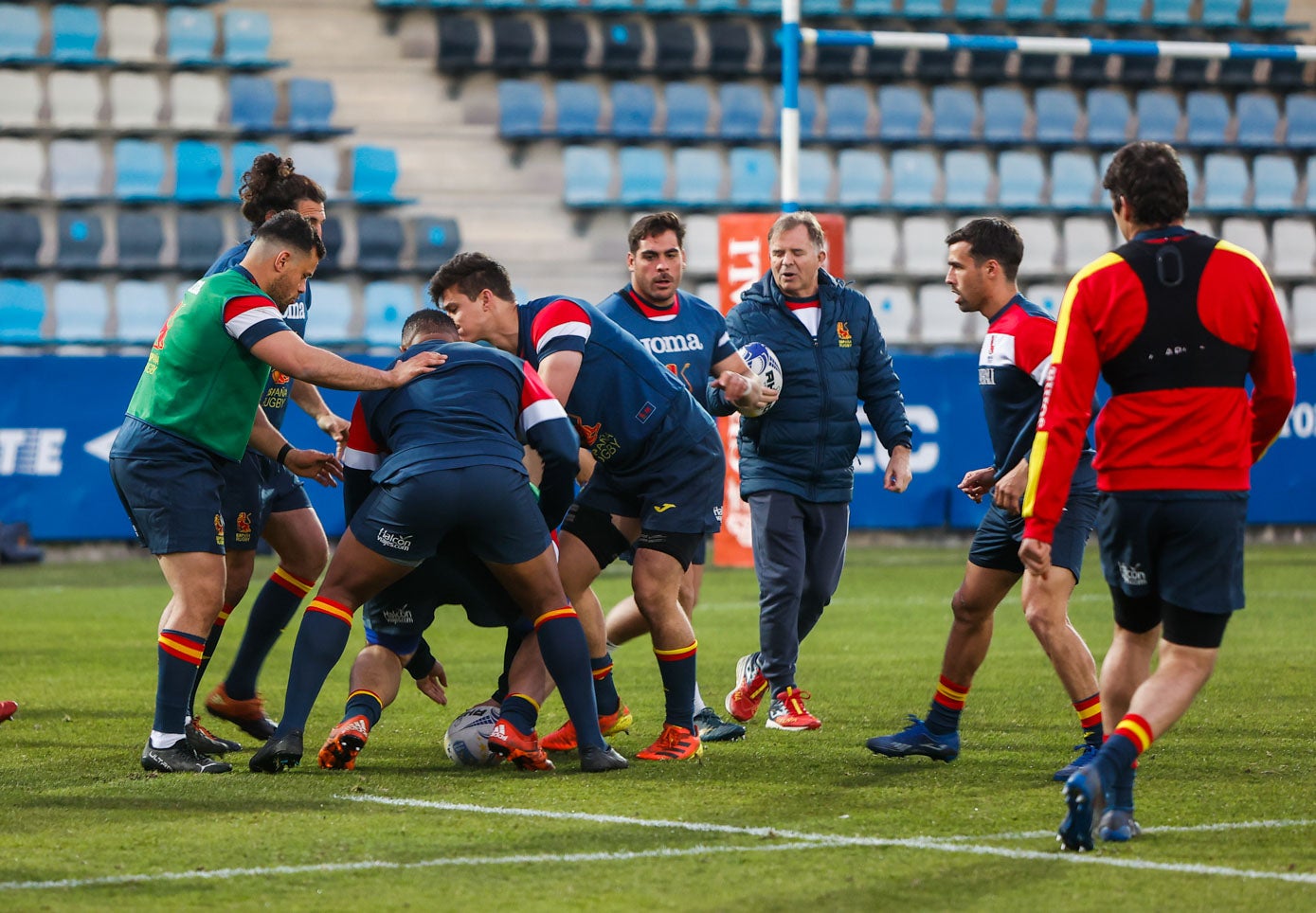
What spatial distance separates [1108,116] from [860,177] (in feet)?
13.2

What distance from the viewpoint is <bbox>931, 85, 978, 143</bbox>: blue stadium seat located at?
23.8 metres

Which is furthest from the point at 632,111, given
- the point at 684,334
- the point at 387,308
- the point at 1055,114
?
the point at 684,334

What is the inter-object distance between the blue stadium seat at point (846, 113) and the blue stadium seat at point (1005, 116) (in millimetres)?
1676

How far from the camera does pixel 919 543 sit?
18.8 m

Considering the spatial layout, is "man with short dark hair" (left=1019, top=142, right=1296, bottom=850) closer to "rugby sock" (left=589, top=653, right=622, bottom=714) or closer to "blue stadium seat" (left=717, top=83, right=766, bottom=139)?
"rugby sock" (left=589, top=653, right=622, bottom=714)

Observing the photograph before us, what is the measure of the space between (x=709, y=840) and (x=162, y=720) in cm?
225

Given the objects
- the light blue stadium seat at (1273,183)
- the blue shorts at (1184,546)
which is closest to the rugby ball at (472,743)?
the blue shorts at (1184,546)

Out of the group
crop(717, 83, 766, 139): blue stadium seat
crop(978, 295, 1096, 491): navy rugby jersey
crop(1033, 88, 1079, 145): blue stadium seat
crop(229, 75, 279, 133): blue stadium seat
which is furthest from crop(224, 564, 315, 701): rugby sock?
crop(1033, 88, 1079, 145): blue stadium seat

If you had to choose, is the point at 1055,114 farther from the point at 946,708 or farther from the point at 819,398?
the point at 946,708

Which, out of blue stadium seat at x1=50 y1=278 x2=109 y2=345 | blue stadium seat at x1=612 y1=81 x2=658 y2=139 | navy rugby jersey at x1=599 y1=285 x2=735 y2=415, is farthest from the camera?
blue stadium seat at x1=612 y1=81 x2=658 y2=139

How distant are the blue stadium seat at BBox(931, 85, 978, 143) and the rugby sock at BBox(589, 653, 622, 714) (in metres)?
17.9

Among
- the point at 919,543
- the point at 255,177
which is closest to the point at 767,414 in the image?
the point at 255,177

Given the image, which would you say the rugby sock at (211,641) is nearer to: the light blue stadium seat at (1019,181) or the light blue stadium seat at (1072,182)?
the light blue stadium seat at (1019,181)

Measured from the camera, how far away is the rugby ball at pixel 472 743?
20.7 ft
